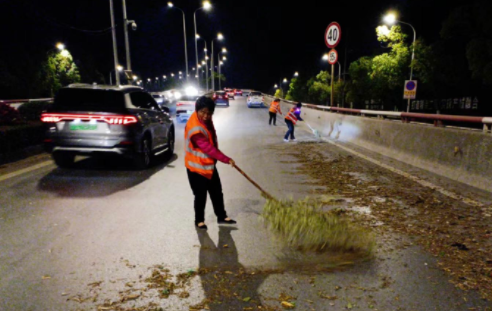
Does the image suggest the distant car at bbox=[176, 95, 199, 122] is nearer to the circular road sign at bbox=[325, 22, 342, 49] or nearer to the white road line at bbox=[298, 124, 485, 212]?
the circular road sign at bbox=[325, 22, 342, 49]

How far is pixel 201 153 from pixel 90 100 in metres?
4.35

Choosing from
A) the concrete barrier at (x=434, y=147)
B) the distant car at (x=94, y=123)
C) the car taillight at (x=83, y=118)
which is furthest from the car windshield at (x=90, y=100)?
the concrete barrier at (x=434, y=147)

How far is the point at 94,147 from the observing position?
26.4 ft

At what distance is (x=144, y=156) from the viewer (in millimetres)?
8727

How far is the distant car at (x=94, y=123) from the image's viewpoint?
315 inches

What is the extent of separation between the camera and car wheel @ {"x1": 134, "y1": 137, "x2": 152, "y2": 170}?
8.54 metres

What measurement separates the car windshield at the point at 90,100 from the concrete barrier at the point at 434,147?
20.3 ft

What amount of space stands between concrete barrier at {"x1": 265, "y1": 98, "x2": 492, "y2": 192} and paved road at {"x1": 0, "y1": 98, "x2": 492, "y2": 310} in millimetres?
2844

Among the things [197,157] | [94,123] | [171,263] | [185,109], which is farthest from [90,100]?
[185,109]

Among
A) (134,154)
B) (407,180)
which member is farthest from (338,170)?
(134,154)

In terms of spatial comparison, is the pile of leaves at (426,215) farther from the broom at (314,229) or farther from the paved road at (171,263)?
the broom at (314,229)

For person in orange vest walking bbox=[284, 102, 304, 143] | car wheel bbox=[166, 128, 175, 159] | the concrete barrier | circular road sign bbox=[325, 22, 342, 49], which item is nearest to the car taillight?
car wheel bbox=[166, 128, 175, 159]

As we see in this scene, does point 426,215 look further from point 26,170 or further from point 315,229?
point 26,170

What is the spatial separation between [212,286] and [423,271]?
6.52 feet
